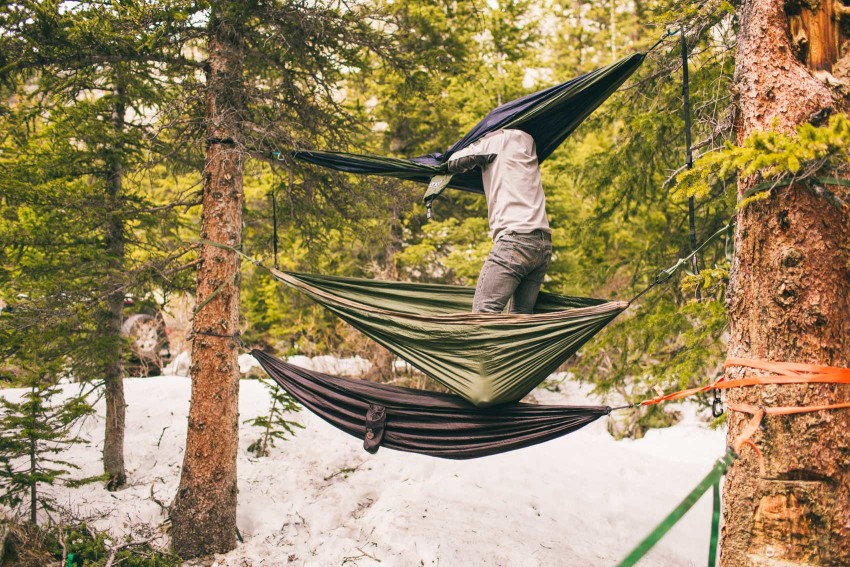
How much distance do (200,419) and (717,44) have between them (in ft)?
11.7

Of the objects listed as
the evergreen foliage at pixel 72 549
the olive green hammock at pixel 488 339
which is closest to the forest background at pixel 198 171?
the olive green hammock at pixel 488 339

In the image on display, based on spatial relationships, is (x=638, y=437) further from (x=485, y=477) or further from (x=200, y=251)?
(x=200, y=251)

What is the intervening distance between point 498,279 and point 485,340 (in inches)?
11.3

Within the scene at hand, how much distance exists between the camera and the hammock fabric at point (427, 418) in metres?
2.34

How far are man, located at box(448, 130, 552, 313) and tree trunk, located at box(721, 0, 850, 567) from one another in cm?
79

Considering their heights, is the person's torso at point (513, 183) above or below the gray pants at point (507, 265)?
above

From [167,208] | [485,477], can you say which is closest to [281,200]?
[167,208]

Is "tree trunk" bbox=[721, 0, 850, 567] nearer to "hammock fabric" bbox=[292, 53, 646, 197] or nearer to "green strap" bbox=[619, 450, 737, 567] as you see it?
"green strap" bbox=[619, 450, 737, 567]

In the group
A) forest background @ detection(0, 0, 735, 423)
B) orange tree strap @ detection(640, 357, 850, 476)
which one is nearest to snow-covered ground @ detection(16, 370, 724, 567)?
forest background @ detection(0, 0, 735, 423)

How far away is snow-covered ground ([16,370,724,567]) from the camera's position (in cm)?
333

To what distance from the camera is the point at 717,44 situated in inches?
115

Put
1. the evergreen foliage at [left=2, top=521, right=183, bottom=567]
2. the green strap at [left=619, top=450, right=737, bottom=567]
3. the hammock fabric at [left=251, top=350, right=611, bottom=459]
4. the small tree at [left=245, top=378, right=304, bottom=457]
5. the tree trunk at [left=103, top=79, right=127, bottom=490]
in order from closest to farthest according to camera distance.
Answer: the green strap at [left=619, top=450, right=737, bottom=567] → the hammock fabric at [left=251, top=350, right=611, bottom=459] → the evergreen foliage at [left=2, top=521, right=183, bottom=567] → the tree trunk at [left=103, top=79, right=127, bottom=490] → the small tree at [left=245, top=378, right=304, bottom=457]

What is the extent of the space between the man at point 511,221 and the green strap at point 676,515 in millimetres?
1068

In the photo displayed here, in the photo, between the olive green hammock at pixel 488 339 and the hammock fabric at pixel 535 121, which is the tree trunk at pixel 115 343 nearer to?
the hammock fabric at pixel 535 121
